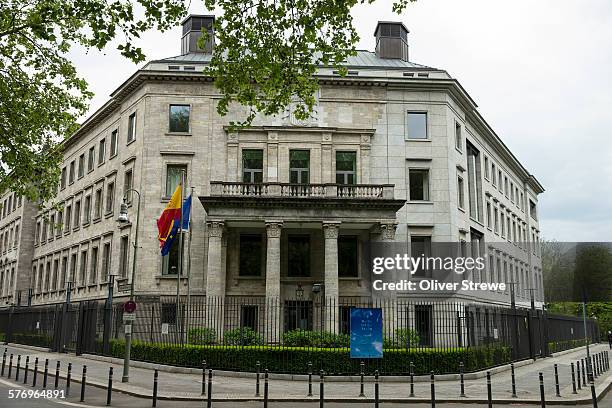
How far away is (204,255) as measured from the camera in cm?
3269

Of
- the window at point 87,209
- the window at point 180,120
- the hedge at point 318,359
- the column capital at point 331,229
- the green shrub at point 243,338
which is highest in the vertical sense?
the window at point 180,120

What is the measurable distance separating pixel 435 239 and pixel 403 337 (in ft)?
38.0

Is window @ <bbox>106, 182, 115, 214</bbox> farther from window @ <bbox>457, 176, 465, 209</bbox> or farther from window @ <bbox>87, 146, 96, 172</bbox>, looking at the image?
window @ <bbox>457, 176, 465, 209</bbox>

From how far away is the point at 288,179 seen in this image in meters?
33.9

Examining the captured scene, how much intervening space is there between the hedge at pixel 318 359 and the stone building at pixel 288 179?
7.52 meters

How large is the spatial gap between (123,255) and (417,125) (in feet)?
68.3

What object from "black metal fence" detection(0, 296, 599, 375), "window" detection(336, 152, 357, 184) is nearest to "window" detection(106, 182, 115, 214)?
"black metal fence" detection(0, 296, 599, 375)

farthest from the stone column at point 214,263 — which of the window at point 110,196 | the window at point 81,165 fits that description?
the window at point 81,165

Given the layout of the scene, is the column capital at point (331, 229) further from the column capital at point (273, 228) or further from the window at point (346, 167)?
the window at point (346, 167)

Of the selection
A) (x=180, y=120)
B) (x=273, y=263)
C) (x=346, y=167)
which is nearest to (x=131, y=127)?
(x=180, y=120)

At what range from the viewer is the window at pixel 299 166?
34.2 meters

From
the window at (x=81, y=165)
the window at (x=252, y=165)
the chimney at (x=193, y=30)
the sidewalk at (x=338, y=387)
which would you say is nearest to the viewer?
the sidewalk at (x=338, y=387)

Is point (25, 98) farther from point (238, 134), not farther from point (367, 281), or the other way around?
point (367, 281)

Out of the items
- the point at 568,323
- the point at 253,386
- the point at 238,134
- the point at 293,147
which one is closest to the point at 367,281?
the point at 293,147
